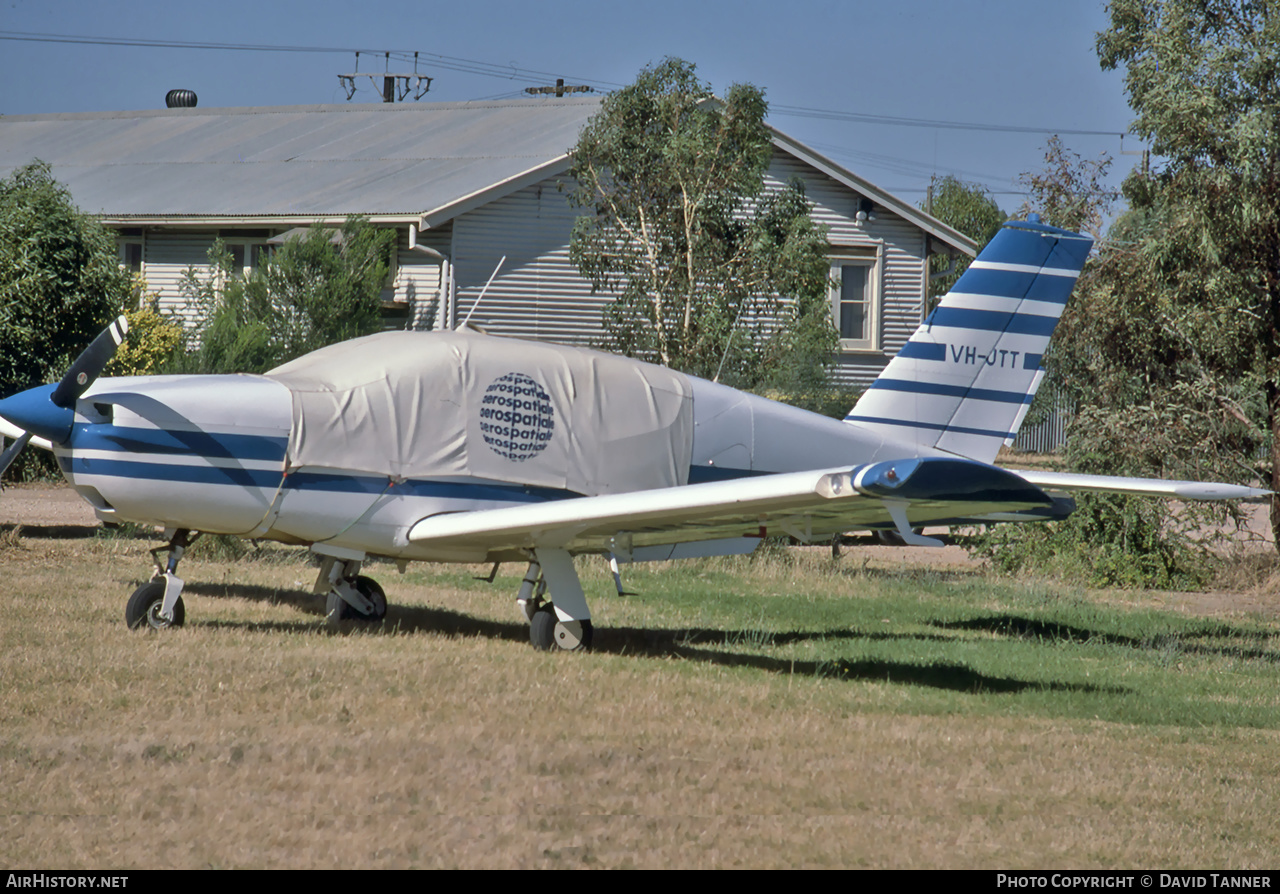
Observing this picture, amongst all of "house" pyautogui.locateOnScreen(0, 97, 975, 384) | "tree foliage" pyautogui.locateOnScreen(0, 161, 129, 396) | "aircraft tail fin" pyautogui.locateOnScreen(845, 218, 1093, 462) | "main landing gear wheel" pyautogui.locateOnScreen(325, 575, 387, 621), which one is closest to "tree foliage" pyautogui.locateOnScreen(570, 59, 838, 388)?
"house" pyautogui.locateOnScreen(0, 97, 975, 384)

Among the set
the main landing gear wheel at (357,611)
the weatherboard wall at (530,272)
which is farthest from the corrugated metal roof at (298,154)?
the main landing gear wheel at (357,611)

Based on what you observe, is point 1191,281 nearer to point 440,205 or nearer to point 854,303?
point 440,205

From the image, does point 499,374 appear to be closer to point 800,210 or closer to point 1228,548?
point 800,210

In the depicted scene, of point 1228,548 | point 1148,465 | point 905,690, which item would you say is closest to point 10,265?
point 905,690

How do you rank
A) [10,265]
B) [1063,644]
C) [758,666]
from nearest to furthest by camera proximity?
[758,666] < [1063,644] < [10,265]

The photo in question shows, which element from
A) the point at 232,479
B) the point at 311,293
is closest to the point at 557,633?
the point at 232,479

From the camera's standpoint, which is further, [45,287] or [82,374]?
[45,287]

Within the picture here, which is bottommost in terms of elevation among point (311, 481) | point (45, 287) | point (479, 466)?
point (311, 481)

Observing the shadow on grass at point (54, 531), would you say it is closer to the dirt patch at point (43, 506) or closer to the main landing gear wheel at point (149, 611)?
the dirt patch at point (43, 506)

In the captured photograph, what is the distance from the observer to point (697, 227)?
1803 cm

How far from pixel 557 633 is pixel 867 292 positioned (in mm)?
21364

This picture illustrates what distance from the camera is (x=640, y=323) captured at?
19.1 meters

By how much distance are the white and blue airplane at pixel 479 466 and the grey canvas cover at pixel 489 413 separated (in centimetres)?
1

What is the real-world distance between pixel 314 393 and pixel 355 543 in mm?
1016
